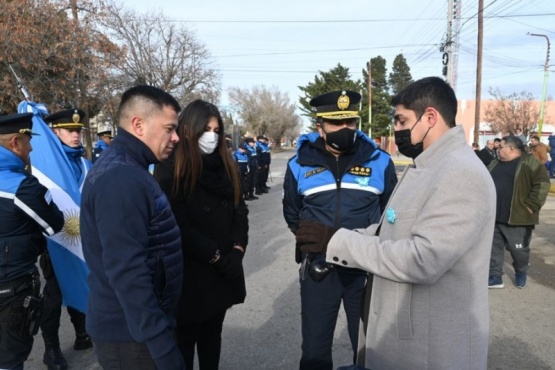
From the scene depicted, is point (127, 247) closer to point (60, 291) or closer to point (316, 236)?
point (316, 236)

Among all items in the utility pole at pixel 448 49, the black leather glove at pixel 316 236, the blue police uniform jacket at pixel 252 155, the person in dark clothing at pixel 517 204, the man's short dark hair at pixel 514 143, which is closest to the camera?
the black leather glove at pixel 316 236

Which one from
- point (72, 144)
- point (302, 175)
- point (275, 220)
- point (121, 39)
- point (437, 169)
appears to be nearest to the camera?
point (437, 169)

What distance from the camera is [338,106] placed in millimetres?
3018

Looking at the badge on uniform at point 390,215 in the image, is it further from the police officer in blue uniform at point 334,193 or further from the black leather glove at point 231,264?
the black leather glove at point 231,264

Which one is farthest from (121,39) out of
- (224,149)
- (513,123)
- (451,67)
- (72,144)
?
(513,123)

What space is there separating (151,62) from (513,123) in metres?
30.9

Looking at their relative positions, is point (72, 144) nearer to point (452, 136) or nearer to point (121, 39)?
point (452, 136)

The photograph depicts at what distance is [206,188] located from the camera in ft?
9.20

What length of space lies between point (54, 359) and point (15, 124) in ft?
6.43

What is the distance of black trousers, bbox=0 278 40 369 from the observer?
2.87m

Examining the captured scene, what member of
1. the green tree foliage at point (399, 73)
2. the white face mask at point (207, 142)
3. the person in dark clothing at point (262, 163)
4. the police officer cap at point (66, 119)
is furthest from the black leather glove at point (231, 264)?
the green tree foliage at point (399, 73)

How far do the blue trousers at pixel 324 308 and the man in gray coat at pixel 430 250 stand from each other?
2.39 feet

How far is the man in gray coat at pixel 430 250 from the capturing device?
1.67 m

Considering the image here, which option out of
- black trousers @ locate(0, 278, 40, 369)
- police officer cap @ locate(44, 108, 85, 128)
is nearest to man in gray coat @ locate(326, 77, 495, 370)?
black trousers @ locate(0, 278, 40, 369)
